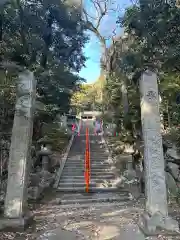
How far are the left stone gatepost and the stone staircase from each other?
3501 mm

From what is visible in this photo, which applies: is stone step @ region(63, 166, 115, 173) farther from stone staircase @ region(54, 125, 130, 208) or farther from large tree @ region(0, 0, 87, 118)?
large tree @ region(0, 0, 87, 118)

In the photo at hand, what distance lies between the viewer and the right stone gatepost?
5627 millimetres

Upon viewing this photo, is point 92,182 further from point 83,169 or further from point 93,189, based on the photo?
point 83,169

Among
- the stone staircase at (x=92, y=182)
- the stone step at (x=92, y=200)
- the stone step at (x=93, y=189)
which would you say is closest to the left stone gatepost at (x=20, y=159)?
the stone staircase at (x=92, y=182)

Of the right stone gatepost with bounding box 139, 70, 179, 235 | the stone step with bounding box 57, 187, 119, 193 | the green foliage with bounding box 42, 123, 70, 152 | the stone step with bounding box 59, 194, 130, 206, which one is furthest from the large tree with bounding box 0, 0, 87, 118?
the right stone gatepost with bounding box 139, 70, 179, 235

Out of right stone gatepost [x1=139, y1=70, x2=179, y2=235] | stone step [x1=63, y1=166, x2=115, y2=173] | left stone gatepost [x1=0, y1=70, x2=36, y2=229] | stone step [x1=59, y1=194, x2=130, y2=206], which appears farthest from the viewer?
stone step [x1=63, y1=166, x2=115, y2=173]

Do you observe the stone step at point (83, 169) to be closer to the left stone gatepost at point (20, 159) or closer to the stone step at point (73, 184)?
the stone step at point (73, 184)

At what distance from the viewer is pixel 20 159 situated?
242 inches

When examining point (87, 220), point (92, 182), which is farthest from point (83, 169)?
point (87, 220)

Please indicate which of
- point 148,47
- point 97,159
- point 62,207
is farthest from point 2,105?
point 97,159

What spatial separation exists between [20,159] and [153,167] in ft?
9.88

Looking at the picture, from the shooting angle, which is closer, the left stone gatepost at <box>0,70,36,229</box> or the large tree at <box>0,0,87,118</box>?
the left stone gatepost at <box>0,70,36,229</box>

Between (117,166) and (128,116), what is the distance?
279 centimetres

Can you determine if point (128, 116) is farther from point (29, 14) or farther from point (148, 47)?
point (29, 14)
